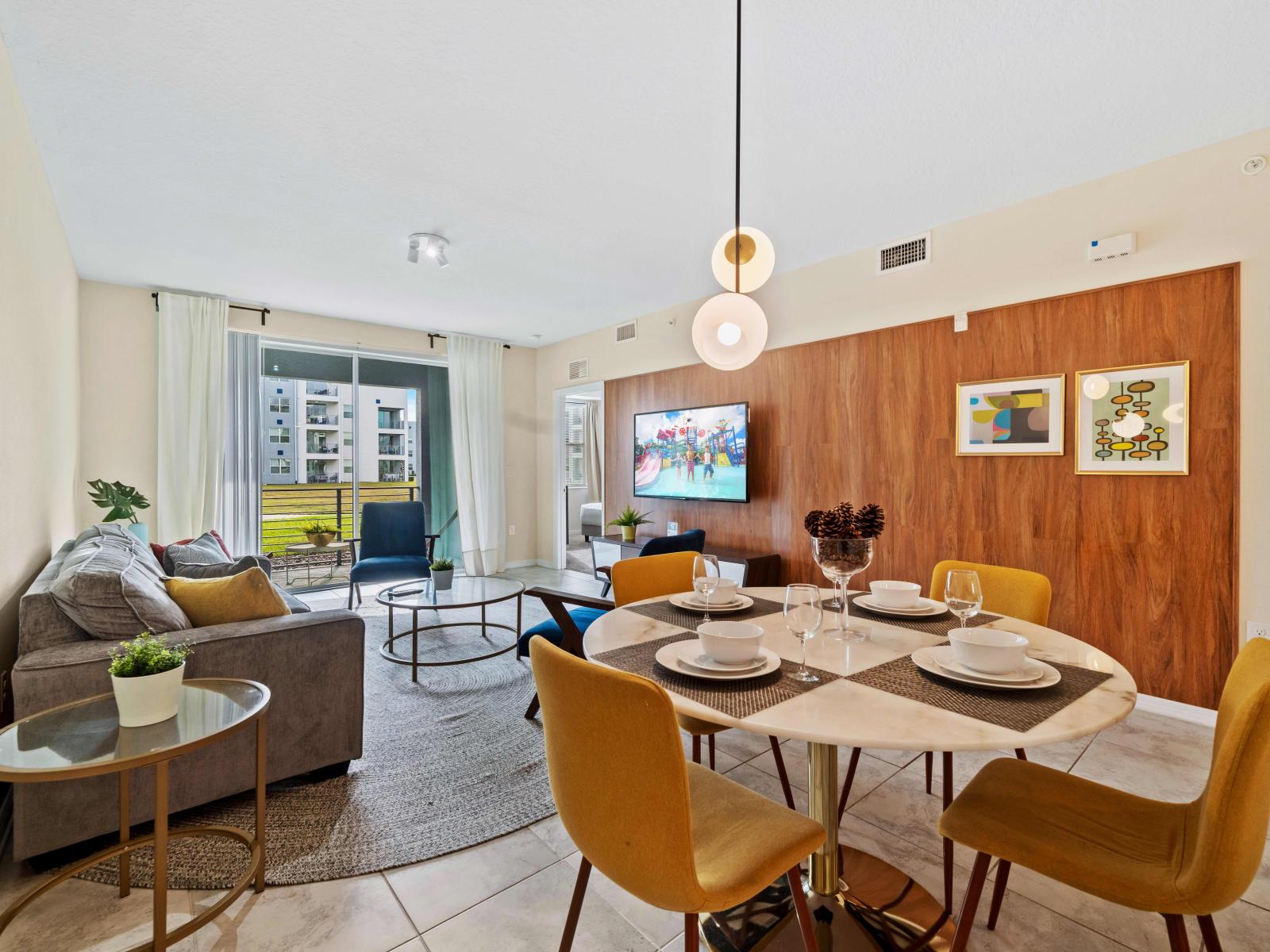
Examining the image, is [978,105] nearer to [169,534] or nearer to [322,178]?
[322,178]

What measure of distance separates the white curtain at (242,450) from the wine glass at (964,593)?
17.4 ft

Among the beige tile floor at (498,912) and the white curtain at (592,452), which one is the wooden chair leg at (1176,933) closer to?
the beige tile floor at (498,912)

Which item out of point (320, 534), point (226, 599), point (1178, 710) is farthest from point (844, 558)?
point (320, 534)

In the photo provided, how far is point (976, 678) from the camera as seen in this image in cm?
113

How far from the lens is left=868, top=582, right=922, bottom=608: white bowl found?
173 centimetres

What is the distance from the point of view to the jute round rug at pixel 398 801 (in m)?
1.69

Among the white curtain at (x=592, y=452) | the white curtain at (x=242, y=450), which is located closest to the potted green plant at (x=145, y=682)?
the white curtain at (x=242, y=450)

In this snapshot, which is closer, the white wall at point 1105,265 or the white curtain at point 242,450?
the white wall at point 1105,265

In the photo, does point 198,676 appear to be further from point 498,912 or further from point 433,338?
point 433,338

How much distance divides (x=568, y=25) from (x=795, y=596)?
193cm

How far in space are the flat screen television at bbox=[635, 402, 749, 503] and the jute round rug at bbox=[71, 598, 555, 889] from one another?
→ 89.7 inches

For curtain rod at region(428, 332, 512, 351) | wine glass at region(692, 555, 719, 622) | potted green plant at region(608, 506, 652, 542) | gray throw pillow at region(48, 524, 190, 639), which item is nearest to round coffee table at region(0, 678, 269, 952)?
gray throw pillow at region(48, 524, 190, 639)

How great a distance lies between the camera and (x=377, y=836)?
1817mm

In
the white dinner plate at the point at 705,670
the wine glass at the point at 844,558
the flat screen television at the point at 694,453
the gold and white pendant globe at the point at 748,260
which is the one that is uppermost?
the gold and white pendant globe at the point at 748,260
